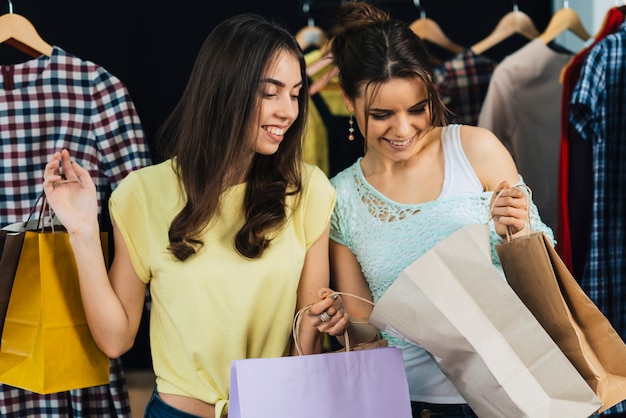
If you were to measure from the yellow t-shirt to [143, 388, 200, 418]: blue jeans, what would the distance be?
1.1 inches

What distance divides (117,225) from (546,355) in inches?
30.9

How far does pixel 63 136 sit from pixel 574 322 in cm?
117

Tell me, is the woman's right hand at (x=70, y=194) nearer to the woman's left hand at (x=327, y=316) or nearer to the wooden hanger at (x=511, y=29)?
the woman's left hand at (x=327, y=316)

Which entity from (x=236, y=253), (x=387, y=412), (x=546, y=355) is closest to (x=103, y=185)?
(x=236, y=253)

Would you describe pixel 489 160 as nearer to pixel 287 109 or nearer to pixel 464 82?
pixel 287 109

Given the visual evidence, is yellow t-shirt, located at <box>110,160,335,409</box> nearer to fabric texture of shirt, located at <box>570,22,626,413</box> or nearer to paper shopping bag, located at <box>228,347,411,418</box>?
paper shopping bag, located at <box>228,347,411,418</box>

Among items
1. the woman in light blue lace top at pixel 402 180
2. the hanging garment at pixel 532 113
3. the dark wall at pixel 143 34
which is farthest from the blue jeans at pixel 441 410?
the dark wall at pixel 143 34

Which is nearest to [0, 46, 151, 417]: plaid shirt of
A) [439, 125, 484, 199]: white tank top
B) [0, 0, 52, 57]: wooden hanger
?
[0, 0, 52, 57]: wooden hanger

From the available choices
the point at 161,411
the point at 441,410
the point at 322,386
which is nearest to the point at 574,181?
the point at 441,410

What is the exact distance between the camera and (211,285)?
151 cm

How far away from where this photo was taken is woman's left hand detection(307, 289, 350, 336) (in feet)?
4.76

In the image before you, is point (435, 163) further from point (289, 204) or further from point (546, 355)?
point (546, 355)

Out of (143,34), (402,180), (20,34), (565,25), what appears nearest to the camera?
(402,180)

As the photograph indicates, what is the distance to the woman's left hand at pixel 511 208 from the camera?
54.9 inches
